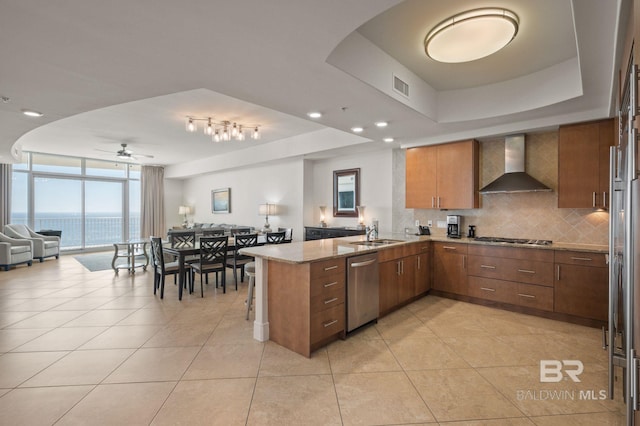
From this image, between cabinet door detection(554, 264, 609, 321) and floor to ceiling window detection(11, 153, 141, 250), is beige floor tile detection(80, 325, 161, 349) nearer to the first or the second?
cabinet door detection(554, 264, 609, 321)

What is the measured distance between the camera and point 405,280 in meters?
3.91

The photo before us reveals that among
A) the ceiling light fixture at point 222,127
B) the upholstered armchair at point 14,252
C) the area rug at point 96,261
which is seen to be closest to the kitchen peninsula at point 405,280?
the ceiling light fixture at point 222,127

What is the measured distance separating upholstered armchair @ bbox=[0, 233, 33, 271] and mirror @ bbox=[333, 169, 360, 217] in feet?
22.7

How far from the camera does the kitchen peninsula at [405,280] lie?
270 cm

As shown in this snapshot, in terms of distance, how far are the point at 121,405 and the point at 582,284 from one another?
4.48m

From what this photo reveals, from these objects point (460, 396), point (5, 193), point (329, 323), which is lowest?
point (460, 396)

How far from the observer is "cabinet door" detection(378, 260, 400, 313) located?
3.51m

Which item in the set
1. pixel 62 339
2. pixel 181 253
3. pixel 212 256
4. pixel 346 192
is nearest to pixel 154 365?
pixel 62 339

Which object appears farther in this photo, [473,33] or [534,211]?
[534,211]

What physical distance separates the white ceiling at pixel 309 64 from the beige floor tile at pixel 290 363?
2.40 meters

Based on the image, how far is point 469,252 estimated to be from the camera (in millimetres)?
4086

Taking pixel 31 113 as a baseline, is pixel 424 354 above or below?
below

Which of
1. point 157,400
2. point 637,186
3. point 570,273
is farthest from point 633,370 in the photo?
point 570,273

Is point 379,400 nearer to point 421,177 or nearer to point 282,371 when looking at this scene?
point 282,371
